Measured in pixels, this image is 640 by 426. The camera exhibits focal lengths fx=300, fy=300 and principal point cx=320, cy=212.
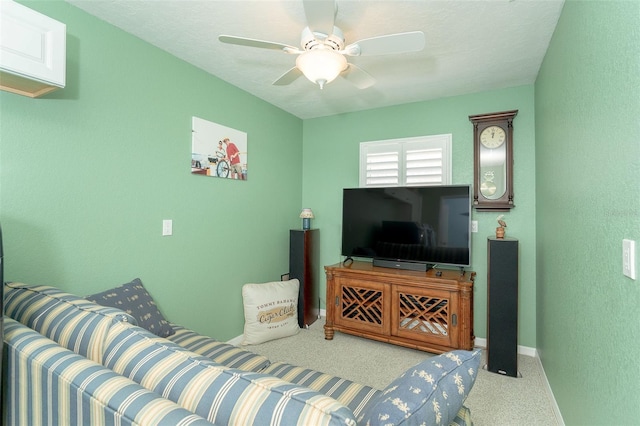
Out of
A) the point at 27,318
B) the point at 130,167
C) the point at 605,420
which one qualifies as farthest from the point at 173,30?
the point at 605,420

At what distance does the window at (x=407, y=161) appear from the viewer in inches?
122

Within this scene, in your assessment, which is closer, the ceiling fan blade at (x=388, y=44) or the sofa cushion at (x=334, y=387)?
the sofa cushion at (x=334, y=387)

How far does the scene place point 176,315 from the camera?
2.36 meters

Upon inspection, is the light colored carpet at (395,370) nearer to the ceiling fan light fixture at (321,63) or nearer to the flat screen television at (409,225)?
the flat screen television at (409,225)

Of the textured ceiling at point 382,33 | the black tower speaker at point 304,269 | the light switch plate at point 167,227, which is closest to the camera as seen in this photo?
the textured ceiling at point 382,33

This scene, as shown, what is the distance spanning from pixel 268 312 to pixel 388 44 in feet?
8.02

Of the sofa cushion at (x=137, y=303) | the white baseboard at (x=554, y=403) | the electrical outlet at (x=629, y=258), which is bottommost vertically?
the white baseboard at (x=554, y=403)

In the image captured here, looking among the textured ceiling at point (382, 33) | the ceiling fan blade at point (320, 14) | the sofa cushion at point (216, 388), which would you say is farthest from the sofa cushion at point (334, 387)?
the textured ceiling at point (382, 33)

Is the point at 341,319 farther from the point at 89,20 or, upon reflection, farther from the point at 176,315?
the point at 89,20

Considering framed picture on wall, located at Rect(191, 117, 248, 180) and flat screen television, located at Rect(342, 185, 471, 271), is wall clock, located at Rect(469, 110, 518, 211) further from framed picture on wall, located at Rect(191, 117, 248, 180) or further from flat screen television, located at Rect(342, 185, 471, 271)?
framed picture on wall, located at Rect(191, 117, 248, 180)

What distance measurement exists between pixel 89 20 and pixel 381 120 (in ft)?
8.70

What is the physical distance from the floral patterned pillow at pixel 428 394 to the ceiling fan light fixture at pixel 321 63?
1.53 metres

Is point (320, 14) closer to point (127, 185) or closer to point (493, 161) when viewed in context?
point (127, 185)

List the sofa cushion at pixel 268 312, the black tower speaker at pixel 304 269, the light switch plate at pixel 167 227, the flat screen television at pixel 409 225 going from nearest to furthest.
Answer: the light switch plate at pixel 167 227 → the flat screen television at pixel 409 225 → the sofa cushion at pixel 268 312 → the black tower speaker at pixel 304 269
